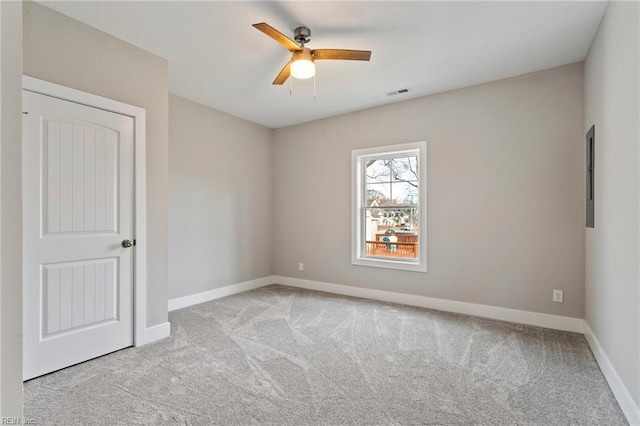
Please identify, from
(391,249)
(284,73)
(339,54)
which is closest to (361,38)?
(339,54)

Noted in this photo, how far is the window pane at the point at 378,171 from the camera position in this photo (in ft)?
15.1

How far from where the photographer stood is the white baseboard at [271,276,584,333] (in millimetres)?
3307

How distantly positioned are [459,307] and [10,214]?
4.13 meters

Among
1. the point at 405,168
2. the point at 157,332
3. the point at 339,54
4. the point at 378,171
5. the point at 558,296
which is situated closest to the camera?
the point at 339,54

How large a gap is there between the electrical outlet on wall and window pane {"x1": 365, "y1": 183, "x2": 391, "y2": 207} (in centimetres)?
215

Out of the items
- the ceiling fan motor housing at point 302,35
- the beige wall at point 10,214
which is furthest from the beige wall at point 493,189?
the beige wall at point 10,214

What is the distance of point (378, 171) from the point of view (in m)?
4.70

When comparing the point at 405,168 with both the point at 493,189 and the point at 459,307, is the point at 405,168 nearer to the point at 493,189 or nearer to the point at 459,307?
the point at 493,189

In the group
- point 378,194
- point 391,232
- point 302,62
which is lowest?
point 391,232

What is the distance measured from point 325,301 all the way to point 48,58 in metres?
3.75

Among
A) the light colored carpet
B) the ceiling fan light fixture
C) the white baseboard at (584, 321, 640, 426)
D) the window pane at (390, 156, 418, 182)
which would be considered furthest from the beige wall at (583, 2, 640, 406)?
the ceiling fan light fixture

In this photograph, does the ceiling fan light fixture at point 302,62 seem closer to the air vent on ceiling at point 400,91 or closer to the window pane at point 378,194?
the air vent on ceiling at point 400,91

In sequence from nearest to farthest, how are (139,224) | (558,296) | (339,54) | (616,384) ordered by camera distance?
(616,384)
(339,54)
(139,224)
(558,296)

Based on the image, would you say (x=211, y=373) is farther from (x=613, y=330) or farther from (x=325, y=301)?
(x=613, y=330)
